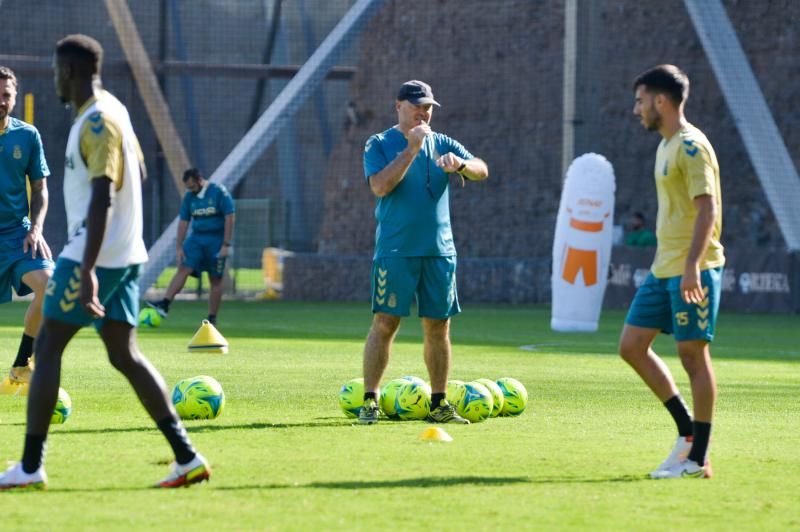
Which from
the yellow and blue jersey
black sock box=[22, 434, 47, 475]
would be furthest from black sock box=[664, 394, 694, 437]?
black sock box=[22, 434, 47, 475]

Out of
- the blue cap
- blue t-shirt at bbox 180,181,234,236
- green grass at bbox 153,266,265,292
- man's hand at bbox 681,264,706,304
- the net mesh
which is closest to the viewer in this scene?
man's hand at bbox 681,264,706,304

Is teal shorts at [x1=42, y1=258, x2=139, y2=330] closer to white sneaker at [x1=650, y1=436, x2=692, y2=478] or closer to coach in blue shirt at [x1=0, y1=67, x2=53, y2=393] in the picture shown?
white sneaker at [x1=650, y1=436, x2=692, y2=478]

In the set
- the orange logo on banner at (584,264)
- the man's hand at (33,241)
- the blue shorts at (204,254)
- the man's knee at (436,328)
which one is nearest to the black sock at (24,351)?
the man's hand at (33,241)

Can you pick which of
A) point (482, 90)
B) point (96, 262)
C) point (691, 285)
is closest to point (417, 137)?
point (691, 285)

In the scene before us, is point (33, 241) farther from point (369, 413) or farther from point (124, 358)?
point (124, 358)

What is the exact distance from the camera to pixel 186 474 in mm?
6727

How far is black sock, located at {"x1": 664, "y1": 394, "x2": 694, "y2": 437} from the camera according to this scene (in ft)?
24.8

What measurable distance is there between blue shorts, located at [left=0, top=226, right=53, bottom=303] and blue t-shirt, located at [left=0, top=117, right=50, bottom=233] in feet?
0.27

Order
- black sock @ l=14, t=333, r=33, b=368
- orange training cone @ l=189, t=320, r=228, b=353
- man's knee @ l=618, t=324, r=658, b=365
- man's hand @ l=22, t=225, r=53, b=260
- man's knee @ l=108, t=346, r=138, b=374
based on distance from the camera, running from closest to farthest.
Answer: man's knee @ l=108, t=346, r=138, b=374
man's knee @ l=618, t=324, r=658, b=365
man's hand @ l=22, t=225, r=53, b=260
black sock @ l=14, t=333, r=33, b=368
orange training cone @ l=189, t=320, r=228, b=353

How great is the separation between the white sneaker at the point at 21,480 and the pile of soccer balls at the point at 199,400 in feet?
9.32

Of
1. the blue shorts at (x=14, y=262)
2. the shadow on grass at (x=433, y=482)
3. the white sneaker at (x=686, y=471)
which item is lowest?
the shadow on grass at (x=433, y=482)

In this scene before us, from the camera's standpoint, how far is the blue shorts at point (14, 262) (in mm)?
10445

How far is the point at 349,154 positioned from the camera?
110ft

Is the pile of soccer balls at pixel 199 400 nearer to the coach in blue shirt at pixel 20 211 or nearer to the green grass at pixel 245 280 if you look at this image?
the coach in blue shirt at pixel 20 211
